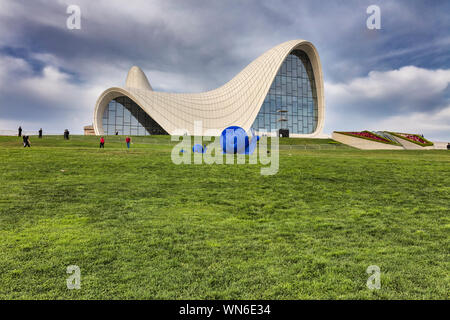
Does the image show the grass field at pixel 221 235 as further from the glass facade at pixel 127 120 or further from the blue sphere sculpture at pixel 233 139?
the glass facade at pixel 127 120

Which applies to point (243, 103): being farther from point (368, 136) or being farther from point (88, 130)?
point (88, 130)

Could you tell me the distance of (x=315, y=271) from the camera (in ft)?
12.3

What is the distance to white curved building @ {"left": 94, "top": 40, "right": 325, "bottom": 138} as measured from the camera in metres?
46.1

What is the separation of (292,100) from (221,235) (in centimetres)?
5410

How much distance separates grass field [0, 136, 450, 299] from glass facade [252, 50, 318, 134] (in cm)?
4356

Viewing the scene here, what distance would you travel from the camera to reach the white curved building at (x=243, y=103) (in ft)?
151

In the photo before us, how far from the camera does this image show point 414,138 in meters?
39.5

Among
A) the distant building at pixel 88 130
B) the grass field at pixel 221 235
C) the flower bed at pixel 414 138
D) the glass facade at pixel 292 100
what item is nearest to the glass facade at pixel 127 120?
the distant building at pixel 88 130

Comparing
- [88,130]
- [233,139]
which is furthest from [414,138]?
[88,130]

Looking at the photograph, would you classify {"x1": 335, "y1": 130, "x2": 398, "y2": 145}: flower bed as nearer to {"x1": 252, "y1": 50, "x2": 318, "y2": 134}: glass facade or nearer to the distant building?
{"x1": 252, "y1": 50, "x2": 318, "y2": 134}: glass facade

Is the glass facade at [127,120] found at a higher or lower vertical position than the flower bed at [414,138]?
higher
